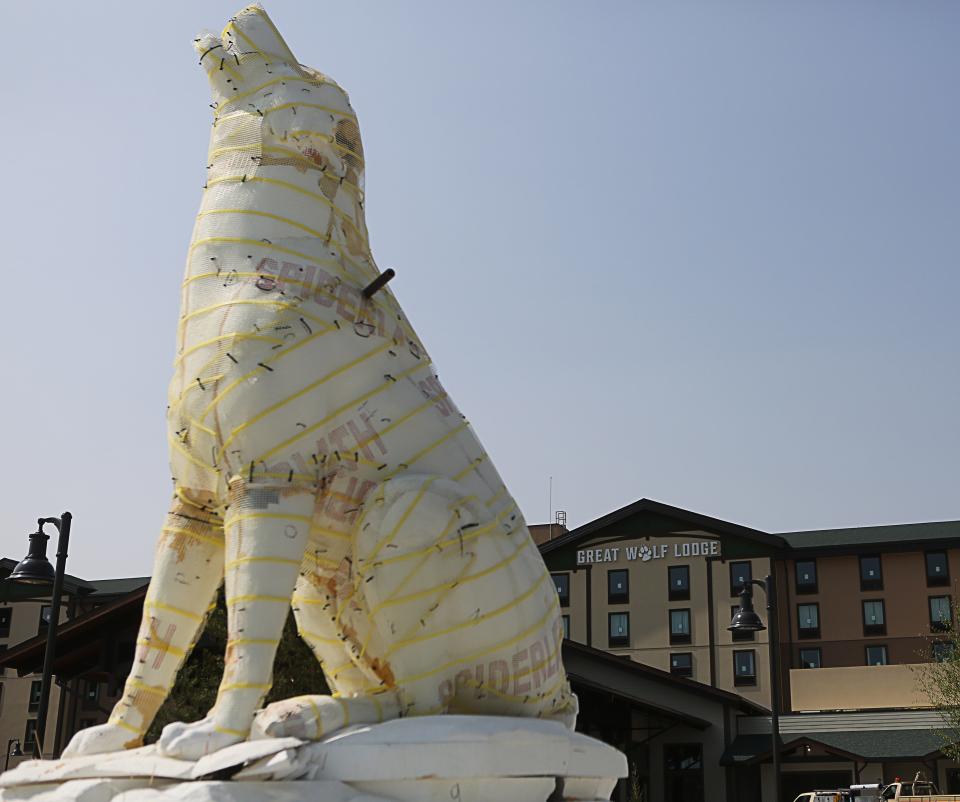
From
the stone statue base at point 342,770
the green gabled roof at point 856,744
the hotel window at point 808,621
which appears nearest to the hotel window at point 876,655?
the hotel window at point 808,621

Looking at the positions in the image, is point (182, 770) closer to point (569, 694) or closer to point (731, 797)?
point (569, 694)

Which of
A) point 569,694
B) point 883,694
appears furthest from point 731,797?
point 569,694

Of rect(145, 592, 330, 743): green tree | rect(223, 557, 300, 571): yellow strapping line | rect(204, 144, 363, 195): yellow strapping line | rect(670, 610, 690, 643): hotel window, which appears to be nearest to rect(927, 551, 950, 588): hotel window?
rect(670, 610, 690, 643): hotel window

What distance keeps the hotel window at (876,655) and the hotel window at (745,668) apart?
418cm

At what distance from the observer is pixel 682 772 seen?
116 ft

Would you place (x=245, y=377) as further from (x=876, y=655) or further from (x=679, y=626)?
(x=876, y=655)

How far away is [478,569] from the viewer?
6422mm

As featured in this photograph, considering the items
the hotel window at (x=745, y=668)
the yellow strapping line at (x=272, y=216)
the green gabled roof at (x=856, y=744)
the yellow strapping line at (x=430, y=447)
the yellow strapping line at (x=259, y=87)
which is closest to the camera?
the yellow strapping line at (x=430, y=447)

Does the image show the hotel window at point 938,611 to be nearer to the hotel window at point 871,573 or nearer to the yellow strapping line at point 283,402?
the hotel window at point 871,573

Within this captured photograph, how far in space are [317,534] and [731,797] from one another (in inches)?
1203

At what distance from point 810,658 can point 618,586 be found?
7248 millimetres

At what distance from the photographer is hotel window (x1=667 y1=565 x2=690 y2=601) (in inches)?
1700

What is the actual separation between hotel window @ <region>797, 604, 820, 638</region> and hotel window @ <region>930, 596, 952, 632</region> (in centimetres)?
387

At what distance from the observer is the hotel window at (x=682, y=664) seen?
4191 centimetres
